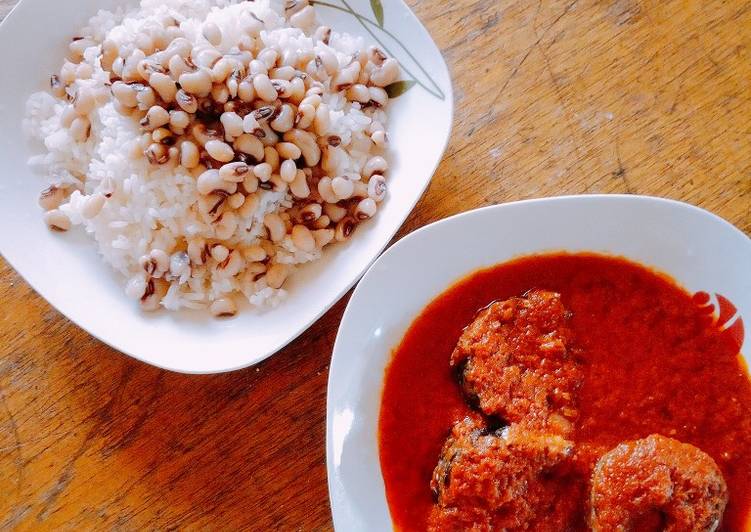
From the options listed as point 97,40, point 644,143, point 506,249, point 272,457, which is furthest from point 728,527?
point 97,40

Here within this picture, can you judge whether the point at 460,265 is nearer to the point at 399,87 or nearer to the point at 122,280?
the point at 399,87

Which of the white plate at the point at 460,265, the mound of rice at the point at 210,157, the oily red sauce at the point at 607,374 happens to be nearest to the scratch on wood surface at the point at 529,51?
the mound of rice at the point at 210,157

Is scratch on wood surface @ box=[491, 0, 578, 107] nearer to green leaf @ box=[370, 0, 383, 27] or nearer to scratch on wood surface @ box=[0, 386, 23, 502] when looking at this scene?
green leaf @ box=[370, 0, 383, 27]

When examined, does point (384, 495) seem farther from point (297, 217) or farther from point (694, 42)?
point (694, 42)

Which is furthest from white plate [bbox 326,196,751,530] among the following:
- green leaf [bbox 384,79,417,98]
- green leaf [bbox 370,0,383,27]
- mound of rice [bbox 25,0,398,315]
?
green leaf [bbox 370,0,383,27]

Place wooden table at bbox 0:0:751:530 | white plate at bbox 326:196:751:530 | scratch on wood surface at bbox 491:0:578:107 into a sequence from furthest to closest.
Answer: scratch on wood surface at bbox 491:0:578:107
wooden table at bbox 0:0:751:530
white plate at bbox 326:196:751:530

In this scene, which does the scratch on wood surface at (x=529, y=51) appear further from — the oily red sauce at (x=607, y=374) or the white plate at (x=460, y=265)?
the oily red sauce at (x=607, y=374)
